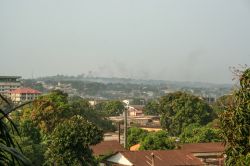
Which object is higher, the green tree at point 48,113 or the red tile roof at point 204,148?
the green tree at point 48,113

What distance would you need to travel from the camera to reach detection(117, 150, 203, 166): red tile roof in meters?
22.7

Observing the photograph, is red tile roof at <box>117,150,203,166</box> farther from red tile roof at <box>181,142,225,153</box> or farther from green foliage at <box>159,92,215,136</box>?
green foliage at <box>159,92,215,136</box>

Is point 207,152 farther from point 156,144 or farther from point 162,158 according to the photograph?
point 162,158

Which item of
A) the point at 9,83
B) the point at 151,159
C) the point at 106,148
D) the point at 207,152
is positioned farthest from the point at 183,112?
the point at 9,83

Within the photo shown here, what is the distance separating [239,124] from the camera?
11672 millimetres

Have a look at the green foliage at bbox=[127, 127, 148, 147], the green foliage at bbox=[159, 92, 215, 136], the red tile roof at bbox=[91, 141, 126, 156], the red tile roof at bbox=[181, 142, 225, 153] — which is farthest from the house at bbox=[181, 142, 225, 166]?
the green foliage at bbox=[159, 92, 215, 136]

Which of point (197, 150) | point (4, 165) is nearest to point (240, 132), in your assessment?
point (4, 165)

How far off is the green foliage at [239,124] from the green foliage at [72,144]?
412 inches

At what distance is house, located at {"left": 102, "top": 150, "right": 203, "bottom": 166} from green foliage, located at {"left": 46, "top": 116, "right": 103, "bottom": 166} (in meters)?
1.66

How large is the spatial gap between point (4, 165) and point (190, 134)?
115ft

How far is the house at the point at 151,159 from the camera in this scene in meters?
22.7

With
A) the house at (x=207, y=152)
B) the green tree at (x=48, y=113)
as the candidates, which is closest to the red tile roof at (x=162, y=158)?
the house at (x=207, y=152)

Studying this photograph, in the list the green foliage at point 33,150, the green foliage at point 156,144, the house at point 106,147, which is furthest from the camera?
the house at point 106,147

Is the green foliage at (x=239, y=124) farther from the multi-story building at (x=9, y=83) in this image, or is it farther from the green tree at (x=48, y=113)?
the multi-story building at (x=9, y=83)
